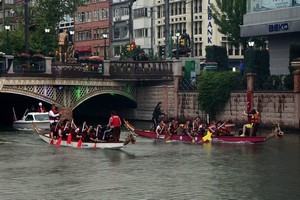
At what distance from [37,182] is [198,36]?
80.0m

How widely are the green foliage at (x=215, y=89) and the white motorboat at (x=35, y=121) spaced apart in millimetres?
13812

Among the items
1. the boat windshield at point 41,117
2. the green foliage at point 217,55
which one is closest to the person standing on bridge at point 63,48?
the boat windshield at point 41,117

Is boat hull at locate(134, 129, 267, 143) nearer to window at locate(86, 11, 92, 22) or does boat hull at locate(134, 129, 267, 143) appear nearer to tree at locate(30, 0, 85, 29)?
tree at locate(30, 0, 85, 29)

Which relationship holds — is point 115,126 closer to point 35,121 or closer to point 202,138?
point 202,138

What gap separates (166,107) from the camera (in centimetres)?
8225

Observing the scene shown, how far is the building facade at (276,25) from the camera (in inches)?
2933

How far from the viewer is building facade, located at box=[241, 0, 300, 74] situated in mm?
74500

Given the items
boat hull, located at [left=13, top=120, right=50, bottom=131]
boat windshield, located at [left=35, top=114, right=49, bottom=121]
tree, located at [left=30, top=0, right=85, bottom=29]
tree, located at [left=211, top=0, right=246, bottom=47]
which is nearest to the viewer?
boat hull, located at [left=13, top=120, right=50, bottom=131]

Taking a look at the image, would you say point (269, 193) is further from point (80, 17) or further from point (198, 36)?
point (80, 17)

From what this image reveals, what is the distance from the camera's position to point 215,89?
74.8 m

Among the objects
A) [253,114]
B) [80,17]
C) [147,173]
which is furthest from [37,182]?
[80,17]

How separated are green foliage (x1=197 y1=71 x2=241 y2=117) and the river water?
14833 millimetres

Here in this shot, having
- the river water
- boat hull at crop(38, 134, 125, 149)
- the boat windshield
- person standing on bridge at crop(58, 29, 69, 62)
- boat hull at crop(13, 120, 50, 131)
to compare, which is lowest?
the river water

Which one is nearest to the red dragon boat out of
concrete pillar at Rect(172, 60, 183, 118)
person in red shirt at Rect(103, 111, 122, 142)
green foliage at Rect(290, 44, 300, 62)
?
person in red shirt at Rect(103, 111, 122, 142)
